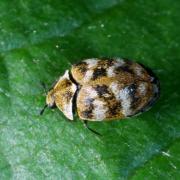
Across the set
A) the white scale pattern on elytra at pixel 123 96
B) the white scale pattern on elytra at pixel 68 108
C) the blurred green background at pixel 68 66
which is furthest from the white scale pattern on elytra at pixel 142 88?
the white scale pattern on elytra at pixel 68 108

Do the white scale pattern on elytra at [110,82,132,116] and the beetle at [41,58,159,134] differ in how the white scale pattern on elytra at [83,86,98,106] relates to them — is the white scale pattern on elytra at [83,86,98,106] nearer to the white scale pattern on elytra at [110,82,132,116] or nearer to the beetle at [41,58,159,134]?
the beetle at [41,58,159,134]

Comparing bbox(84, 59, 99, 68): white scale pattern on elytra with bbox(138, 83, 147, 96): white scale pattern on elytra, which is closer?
bbox(138, 83, 147, 96): white scale pattern on elytra

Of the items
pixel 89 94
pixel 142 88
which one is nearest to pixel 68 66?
pixel 89 94

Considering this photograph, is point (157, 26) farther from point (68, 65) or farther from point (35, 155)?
point (35, 155)

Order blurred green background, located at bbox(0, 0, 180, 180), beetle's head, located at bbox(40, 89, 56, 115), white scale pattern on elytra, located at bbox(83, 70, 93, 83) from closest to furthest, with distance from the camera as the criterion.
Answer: blurred green background, located at bbox(0, 0, 180, 180) → white scale pattern on elytra, located at bbox(83, 70, 93, 83) → beetle's head, located at bbox(40, 89, 56, 115)

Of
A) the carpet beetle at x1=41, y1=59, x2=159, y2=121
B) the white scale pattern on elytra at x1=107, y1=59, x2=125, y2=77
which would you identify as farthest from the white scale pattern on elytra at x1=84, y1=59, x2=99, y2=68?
the white scale pattern on elytra at x1=107, y1=59, x2=125, y2=77

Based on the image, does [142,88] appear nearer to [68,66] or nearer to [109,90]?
[109,90]

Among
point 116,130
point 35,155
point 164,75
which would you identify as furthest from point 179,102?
point 35,155
